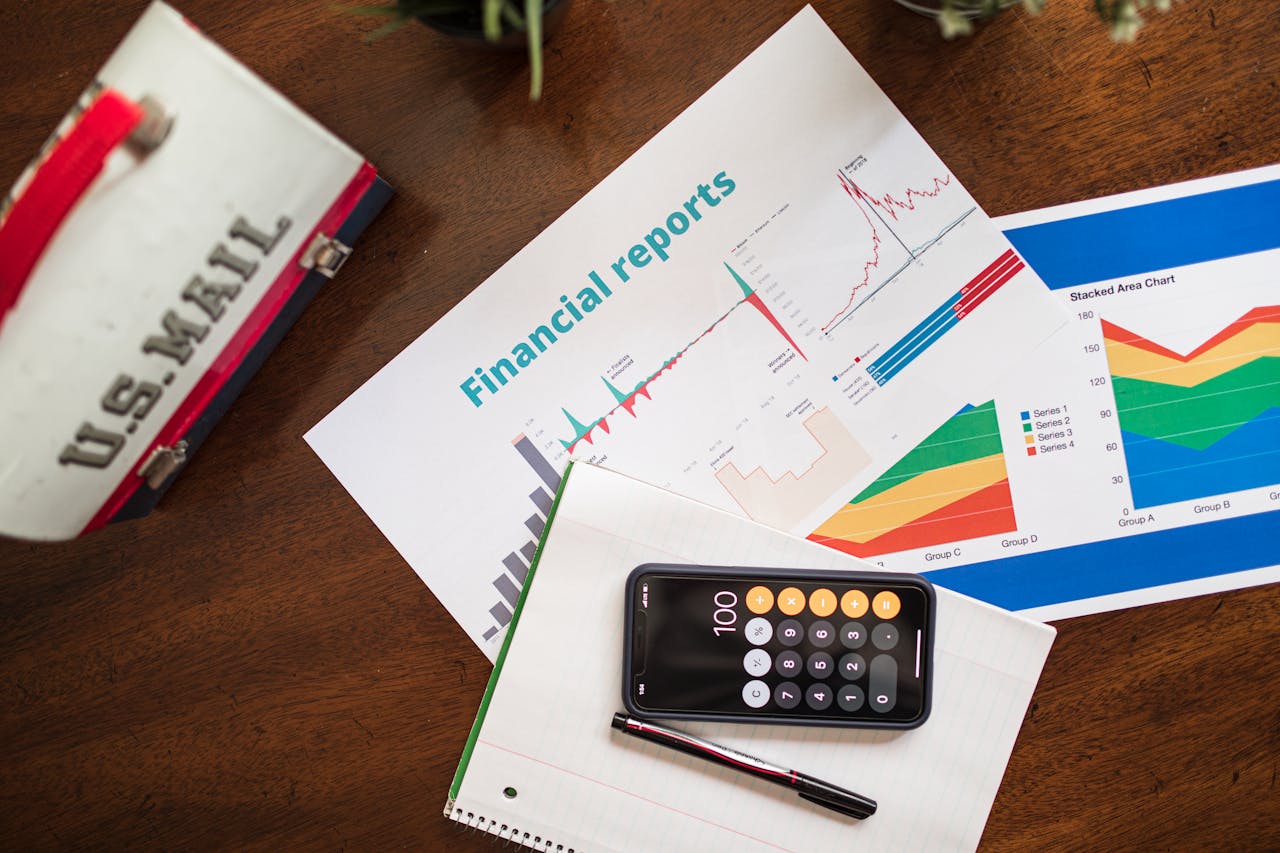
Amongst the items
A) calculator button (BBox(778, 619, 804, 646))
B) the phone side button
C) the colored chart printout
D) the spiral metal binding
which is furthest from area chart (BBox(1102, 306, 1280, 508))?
the spiral metal binding

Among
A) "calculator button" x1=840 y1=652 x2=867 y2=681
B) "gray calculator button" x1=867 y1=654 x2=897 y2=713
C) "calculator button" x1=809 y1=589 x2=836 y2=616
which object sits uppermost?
"calculator button" x1=809 y1=589 x2=836 y2=616

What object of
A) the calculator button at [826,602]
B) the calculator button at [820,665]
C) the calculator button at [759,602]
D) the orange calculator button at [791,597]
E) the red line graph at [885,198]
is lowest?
the calculator button at [820,665]

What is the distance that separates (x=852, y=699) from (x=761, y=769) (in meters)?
0.08

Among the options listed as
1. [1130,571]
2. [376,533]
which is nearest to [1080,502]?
[1130,571]

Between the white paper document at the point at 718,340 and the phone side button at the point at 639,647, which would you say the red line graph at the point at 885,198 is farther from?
the phone side button at the point at 639,647

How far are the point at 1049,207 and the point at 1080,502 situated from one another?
219 millimetres

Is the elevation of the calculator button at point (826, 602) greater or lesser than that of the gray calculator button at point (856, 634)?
greater

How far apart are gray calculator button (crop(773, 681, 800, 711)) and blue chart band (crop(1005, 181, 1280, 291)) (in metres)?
0.35

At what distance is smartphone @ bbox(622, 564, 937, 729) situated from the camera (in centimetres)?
60

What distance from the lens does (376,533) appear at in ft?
2.02

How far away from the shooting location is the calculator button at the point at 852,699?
1.97ft

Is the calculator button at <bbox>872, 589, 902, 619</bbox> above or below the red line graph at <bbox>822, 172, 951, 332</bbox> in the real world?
below

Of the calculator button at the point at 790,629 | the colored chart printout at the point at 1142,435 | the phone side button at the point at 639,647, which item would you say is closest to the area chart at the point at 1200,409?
the colored chart printout at the point at 1142,435

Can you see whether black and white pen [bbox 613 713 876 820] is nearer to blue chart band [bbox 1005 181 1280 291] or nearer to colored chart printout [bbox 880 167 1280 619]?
colored chart printout [bbox 880 167 1280 619]
